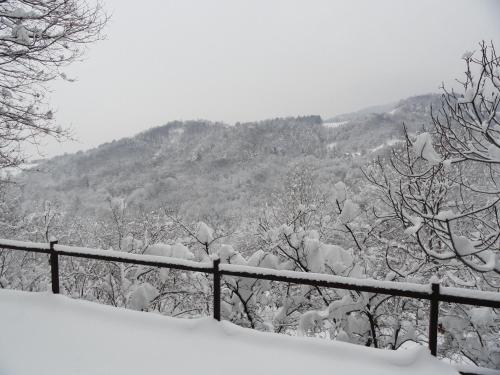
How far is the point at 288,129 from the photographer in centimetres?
10981

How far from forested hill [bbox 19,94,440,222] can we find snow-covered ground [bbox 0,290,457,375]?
2231 inches

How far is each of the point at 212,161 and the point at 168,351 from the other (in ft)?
336

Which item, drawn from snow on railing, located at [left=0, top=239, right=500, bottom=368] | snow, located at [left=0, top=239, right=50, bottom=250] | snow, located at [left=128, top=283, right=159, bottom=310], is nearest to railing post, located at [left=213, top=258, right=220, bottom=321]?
snow on railing, located at [left=0, top=239, right=500, bottom=368]

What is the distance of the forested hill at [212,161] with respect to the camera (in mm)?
75312

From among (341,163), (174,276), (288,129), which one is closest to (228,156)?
(288,129)

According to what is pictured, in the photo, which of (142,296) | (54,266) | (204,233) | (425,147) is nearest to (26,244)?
(54,266)

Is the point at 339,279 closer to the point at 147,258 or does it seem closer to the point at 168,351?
the point at 168,351

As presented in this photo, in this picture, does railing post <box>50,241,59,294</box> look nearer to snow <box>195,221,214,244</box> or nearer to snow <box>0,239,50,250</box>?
snow <box>0,239,50,250</box>

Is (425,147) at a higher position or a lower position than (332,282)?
higher

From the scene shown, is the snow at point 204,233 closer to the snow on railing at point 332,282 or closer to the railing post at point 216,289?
the snow on railing at point 332,282

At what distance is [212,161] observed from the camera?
4173 inches

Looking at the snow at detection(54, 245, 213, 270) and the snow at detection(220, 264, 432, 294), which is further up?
the snow at detection(54, 245, 213, 270)

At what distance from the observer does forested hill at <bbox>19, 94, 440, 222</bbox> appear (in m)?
75.3

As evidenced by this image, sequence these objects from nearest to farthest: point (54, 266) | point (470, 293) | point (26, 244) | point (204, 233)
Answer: point (470, 293) → point (54, 266) → point (26, 244) → point (204, 233)
